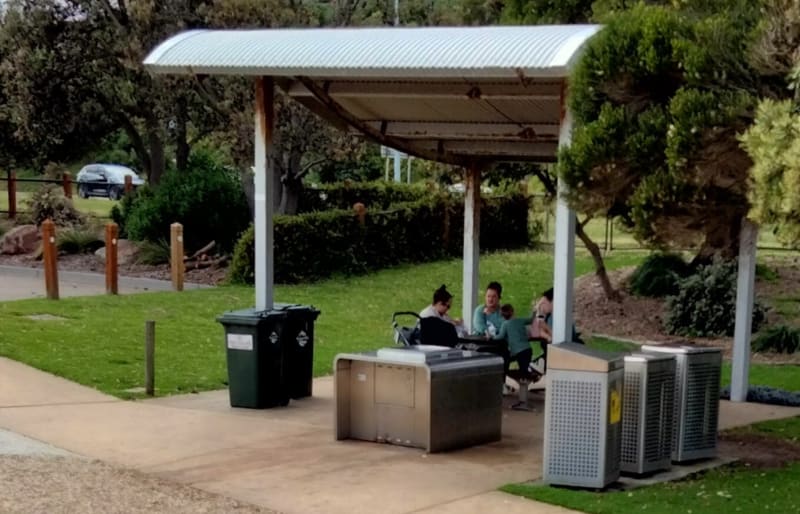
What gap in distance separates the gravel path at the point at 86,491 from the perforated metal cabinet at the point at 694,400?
11.7 ft

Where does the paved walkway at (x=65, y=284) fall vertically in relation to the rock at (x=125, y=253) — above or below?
below

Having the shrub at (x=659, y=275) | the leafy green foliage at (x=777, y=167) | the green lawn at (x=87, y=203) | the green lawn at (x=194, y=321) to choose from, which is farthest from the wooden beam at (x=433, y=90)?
the green lawn at (x=87, y=203)

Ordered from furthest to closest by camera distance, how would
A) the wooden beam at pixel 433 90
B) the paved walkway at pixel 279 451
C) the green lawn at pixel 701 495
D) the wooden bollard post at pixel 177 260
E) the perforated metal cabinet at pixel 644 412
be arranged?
the wooden bollard post at pixel 177 260 → the wooden beam at pixel 433 90 → the perforated metal cabinet at pixel 644 412 → the paved walkway at pixel 279 451 → the green lawn at pixel 701 495

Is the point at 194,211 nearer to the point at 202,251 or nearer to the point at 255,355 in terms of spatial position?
the point at 202,251

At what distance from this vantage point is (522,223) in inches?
1182

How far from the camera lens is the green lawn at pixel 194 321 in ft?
44.0

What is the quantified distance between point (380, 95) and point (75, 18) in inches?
682

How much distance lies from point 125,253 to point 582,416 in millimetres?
18794

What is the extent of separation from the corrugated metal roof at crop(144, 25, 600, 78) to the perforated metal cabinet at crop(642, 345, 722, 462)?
2.58m

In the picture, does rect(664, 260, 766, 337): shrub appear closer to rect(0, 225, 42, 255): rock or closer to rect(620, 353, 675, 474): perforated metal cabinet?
rect(620, 353, 675, 474): perforated metal cabinet

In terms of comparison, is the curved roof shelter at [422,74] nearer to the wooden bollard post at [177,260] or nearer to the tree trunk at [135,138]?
the wooden bollard post at [177,260]

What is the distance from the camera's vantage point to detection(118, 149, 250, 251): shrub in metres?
25.5

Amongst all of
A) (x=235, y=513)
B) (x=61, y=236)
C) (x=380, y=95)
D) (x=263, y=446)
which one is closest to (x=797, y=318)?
(x=380, y=95)

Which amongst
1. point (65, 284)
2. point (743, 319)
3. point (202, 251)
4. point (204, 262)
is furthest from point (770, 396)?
point (202, 251)
